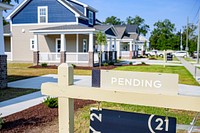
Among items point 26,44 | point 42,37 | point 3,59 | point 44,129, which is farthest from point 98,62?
point 44,129

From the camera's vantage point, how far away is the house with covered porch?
2253 centimetres

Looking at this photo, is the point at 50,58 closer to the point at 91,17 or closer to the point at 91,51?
the point at 91,51

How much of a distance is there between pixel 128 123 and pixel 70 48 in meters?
22.8

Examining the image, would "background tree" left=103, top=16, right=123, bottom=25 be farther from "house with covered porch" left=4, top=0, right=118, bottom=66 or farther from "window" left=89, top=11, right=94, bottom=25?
"house with covered porch" left=4, top=0, right=118, bottom=66

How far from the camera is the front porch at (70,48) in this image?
824 inches

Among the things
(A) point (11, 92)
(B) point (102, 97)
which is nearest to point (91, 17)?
(A) point (11, 92)

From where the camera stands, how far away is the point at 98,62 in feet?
73.7

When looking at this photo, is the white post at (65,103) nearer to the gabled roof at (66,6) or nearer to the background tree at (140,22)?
the gabled roof at (66,6)

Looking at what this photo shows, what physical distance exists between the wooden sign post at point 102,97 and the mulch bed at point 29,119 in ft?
9.68

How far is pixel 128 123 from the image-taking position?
2057 mm

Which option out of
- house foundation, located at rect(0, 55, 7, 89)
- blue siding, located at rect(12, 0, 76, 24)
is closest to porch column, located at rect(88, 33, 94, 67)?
blue siding, located at rect(12, 0, 76, 24)

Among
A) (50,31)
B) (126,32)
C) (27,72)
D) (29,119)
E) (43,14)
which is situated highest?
(43,14)

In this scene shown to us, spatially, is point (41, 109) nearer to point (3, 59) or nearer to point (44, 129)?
point (44, 129)

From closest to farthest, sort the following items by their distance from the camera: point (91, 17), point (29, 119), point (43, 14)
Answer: point (29, 119) → point (43, 14) → point (91, 17)
